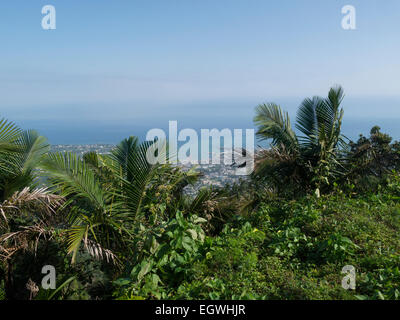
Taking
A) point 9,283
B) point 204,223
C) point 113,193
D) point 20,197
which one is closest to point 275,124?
point 204,223

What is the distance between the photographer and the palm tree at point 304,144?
6.80 metres

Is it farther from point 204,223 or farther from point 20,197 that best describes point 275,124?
point 20,197

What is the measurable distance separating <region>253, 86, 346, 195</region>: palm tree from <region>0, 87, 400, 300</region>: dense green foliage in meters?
0.02

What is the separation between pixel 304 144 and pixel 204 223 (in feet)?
10.6

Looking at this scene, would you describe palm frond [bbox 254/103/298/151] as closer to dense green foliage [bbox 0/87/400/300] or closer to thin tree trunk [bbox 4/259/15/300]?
dense green foliage [bbox 0/87/400/300]

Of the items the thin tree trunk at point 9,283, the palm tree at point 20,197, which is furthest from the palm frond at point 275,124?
the thin tree trunk at point 9,283

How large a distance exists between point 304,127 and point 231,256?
4.86 meters

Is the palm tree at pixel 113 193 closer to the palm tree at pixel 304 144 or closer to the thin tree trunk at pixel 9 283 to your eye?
the thin tree trunk at pixel 9 283

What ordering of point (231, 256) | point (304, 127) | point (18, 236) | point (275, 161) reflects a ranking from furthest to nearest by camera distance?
point (304, 127)
point (275, 161)
point (18, 236)
point (231, 256)

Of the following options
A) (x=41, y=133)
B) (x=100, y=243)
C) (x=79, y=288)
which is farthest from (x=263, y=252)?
(x=41, y=133)

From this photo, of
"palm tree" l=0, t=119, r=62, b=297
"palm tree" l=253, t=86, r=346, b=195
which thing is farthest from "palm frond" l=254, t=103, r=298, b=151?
"palm tree" l=0, t=119, r=62, b=297

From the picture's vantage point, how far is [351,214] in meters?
4.91

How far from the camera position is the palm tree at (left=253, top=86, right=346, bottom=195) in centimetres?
680

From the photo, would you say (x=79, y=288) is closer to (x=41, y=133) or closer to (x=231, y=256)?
(x=231, y=256)
